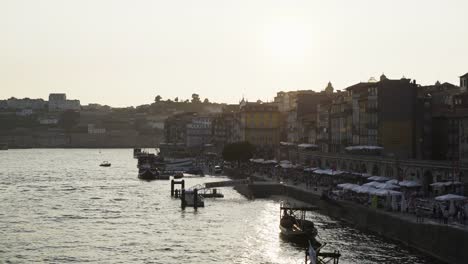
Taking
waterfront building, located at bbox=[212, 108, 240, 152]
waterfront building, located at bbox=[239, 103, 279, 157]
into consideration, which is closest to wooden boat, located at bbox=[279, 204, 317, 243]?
waterfront building, located at bbox=[239, 103, 279, 157]

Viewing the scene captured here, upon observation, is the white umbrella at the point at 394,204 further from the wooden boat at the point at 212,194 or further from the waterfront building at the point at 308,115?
the waterfront building at the point at 308,115

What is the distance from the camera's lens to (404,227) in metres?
45.1

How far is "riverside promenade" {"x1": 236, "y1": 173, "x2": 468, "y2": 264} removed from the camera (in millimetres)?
38781

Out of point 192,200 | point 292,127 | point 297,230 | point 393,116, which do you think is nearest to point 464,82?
point 393,116

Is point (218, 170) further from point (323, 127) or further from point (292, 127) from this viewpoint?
point (323, 127)

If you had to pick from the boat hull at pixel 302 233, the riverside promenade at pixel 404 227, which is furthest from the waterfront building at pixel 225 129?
the boat hull at pixel 302 233

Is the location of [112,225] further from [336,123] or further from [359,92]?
[336,123]

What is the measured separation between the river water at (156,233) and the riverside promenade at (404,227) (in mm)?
669

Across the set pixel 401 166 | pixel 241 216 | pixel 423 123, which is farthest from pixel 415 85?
pixel 241 216

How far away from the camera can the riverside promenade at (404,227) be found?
127 ft

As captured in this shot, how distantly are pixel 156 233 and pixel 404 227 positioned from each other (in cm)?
1593

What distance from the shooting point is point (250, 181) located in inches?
3302

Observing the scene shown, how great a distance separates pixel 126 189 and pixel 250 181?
49.6ft

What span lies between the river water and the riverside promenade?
0.67 metres
